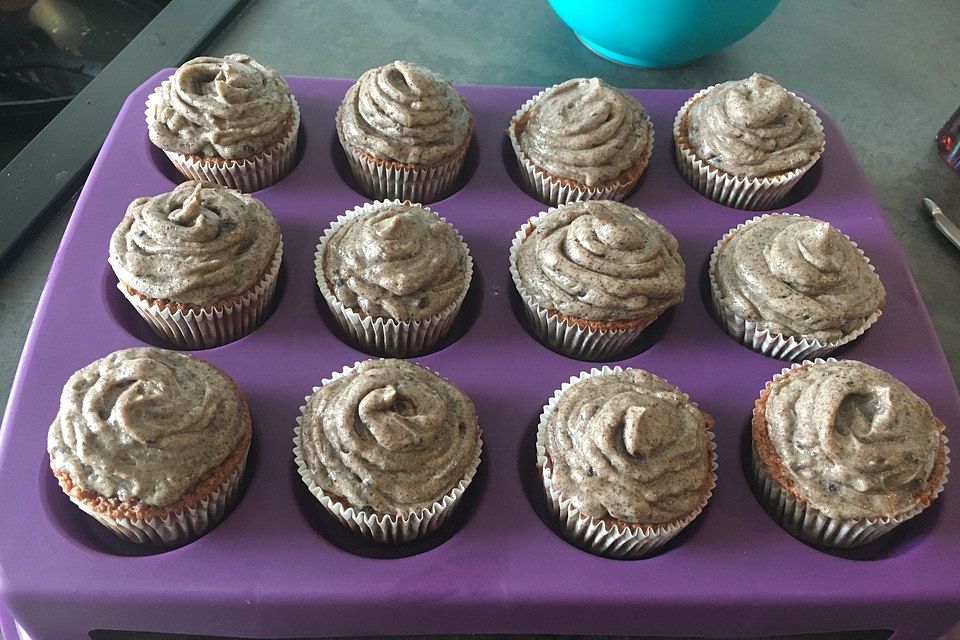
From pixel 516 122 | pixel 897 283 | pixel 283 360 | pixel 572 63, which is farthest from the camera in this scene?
pixel 572 63

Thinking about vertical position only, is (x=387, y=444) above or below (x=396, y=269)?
below

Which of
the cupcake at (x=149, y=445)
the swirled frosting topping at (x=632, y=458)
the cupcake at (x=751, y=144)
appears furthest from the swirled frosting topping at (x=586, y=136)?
the cupcake at (x=149, y=445)

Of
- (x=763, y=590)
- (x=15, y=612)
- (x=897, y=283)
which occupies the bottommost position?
(x=15, y=612)

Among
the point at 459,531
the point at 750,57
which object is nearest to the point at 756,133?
the point at 750,57

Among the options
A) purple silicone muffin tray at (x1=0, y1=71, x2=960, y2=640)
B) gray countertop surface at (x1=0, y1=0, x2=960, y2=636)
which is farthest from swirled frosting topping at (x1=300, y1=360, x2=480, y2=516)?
gray countertop surface at (x1=0, y1=0, x2=960, y2=636)

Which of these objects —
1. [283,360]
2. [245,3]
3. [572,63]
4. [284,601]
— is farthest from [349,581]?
[245,3]

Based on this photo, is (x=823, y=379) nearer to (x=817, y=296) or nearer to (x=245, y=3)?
(x=817, y=296)

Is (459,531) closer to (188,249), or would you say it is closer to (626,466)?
(626,466)

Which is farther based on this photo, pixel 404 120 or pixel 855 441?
pixel 404 120
